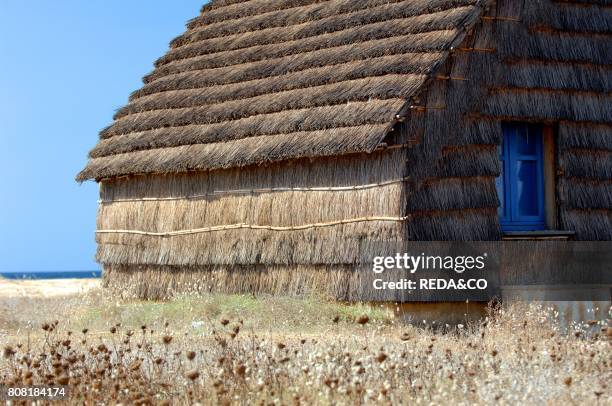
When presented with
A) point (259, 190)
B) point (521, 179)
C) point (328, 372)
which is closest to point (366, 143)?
point (259, 190)

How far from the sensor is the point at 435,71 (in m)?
14.9

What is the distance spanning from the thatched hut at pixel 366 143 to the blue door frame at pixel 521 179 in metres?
0.02

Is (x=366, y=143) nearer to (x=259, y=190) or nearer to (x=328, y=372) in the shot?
(x=259, y=190)

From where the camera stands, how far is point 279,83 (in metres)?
17.6

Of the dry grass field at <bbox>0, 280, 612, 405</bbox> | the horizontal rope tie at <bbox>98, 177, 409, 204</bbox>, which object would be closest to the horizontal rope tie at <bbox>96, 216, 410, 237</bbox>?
the horizontal rope tie at <bbox>98, 177, 409, 204</bbox>

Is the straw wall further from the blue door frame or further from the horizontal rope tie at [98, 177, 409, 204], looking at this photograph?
the blue door frame

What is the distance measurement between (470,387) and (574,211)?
873 centimetres

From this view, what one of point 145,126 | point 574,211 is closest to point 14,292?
point 145,126

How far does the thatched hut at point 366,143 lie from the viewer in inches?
600

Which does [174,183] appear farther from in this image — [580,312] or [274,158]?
[580,312]

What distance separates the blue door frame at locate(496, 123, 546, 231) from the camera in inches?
653

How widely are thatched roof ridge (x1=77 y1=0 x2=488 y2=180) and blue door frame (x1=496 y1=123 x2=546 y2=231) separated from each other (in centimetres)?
233

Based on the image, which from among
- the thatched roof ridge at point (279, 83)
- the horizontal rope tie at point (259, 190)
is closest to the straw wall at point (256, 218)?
the horizontal rope tie at point (259, 190)

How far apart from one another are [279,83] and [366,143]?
3.46m
